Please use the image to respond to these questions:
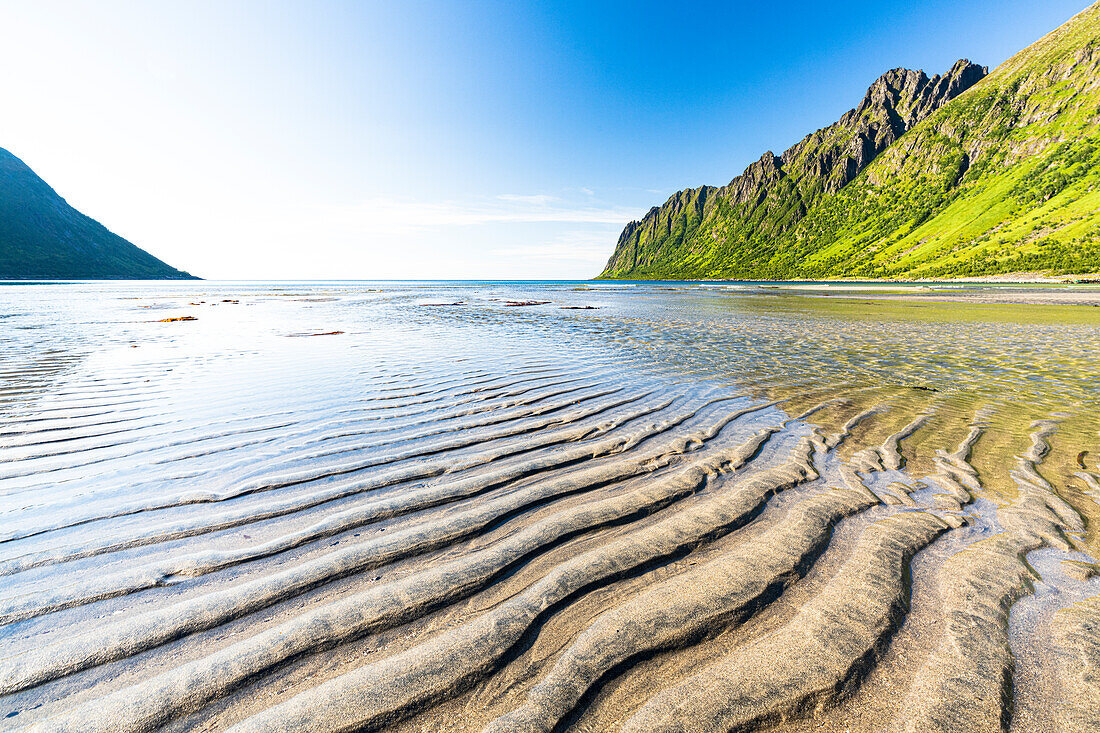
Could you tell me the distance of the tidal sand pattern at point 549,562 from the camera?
103 inches

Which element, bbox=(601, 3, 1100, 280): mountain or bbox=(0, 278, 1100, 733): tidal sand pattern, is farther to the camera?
bbox=(601, 3, 1100, 280): mountain

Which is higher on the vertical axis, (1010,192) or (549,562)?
(1010,192)

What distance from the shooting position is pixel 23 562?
4.08 m

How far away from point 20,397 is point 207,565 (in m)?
11.0

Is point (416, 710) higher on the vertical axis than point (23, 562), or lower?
higher

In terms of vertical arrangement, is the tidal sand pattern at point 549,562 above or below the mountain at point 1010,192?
below

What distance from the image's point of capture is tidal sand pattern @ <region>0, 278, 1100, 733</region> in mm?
2604

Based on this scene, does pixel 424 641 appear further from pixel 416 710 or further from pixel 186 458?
pixel 186 458

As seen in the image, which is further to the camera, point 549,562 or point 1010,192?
point 1010,192

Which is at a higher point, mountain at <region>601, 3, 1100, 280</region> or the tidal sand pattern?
mountain at <region>601, 3, 1100, 280</region>

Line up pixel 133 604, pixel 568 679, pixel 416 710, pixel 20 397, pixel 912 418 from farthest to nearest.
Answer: pixel 20 397 < pixel 912 418 < pixel 133 604 < pixel 568 679 < pixel 416 710

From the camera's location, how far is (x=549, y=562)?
160 inches

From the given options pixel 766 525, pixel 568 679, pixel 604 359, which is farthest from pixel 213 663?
pixel 604 359

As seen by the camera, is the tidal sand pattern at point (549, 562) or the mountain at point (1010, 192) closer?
the tidal sand pattern at point (549, 562)
